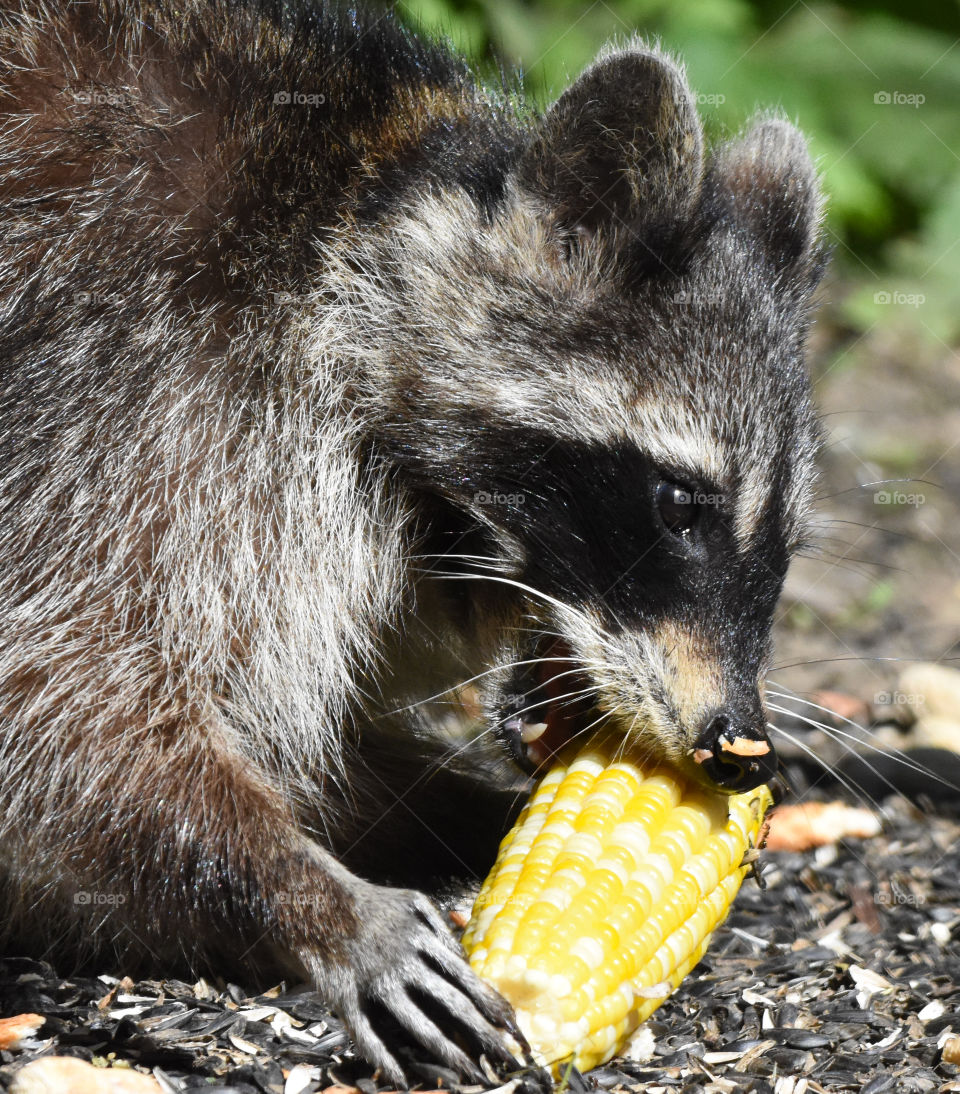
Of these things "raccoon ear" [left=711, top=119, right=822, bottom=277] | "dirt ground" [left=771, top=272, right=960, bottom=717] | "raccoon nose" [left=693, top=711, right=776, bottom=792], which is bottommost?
"dirt ground" [left=771, top=272, right=960, bottom=717]

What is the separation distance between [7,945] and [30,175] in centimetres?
225

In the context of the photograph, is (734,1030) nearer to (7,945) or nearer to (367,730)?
(367,730)

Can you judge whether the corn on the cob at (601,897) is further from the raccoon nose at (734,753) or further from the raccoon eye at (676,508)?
the raccoon eye at (676,508)

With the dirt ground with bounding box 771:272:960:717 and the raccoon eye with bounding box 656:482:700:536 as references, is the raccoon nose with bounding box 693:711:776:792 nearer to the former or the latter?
the raccoon eye with bounding box 656:482:700:536

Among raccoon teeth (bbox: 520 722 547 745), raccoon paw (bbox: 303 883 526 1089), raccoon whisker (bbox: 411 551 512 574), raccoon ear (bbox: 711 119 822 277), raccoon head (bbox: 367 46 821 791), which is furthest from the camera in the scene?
raccoon ear (bbox: 711 119 822 277)

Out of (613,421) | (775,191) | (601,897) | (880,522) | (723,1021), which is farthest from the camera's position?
(880,522)

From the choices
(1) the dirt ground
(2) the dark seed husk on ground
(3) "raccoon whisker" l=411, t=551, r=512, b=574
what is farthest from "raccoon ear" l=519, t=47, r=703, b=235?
(2) the dark seed husk on ground

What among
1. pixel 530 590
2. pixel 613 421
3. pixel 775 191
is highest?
A: pixel 775 191

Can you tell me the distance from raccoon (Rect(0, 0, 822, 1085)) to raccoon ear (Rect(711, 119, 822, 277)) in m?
0.21

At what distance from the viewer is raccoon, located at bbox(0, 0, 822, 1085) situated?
3385 millimetres

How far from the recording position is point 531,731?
383 cm

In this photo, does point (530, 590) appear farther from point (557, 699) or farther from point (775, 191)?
point (775, 191)

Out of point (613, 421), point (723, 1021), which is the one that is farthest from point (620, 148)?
point (723, 1021)

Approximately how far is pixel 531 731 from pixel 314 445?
3.42ft
